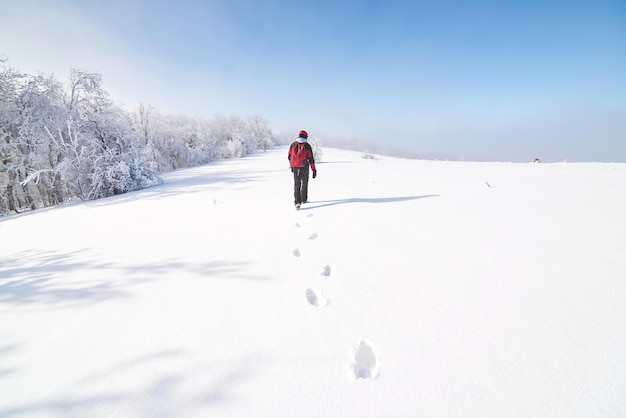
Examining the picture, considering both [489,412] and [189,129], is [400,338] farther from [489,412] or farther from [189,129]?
[189,129]

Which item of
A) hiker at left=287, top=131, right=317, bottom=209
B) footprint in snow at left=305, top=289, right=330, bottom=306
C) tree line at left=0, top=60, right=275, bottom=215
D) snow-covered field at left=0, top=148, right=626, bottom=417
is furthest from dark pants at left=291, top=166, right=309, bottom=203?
tree line at left=0, top=60, right=275, bottom=215

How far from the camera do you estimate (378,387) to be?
1.38m

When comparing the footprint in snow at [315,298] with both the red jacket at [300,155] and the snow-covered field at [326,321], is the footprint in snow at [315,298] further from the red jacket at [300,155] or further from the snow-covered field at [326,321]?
the red jacket at [300,155]

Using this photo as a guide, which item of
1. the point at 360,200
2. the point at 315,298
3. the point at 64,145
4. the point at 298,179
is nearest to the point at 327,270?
the point at 315,298

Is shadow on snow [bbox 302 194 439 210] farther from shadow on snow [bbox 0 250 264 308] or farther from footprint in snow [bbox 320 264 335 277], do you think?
shadow on snow [bbox 0 250 264 308]

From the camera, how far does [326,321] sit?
1885mm

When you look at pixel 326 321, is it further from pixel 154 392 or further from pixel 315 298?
pixel 154 392

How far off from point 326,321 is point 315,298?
35cm

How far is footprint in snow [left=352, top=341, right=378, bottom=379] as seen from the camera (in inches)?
58.4

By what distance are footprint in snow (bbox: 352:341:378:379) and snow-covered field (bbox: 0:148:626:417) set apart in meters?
0.01

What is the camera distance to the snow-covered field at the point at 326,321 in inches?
52.4

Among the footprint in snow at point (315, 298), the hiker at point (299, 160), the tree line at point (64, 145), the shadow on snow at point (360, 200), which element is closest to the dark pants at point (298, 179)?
the hiker at point (299, 160)

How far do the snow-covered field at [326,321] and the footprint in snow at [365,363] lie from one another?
12 millimetres

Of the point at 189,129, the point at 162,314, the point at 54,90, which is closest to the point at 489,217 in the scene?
the point at 162,314
